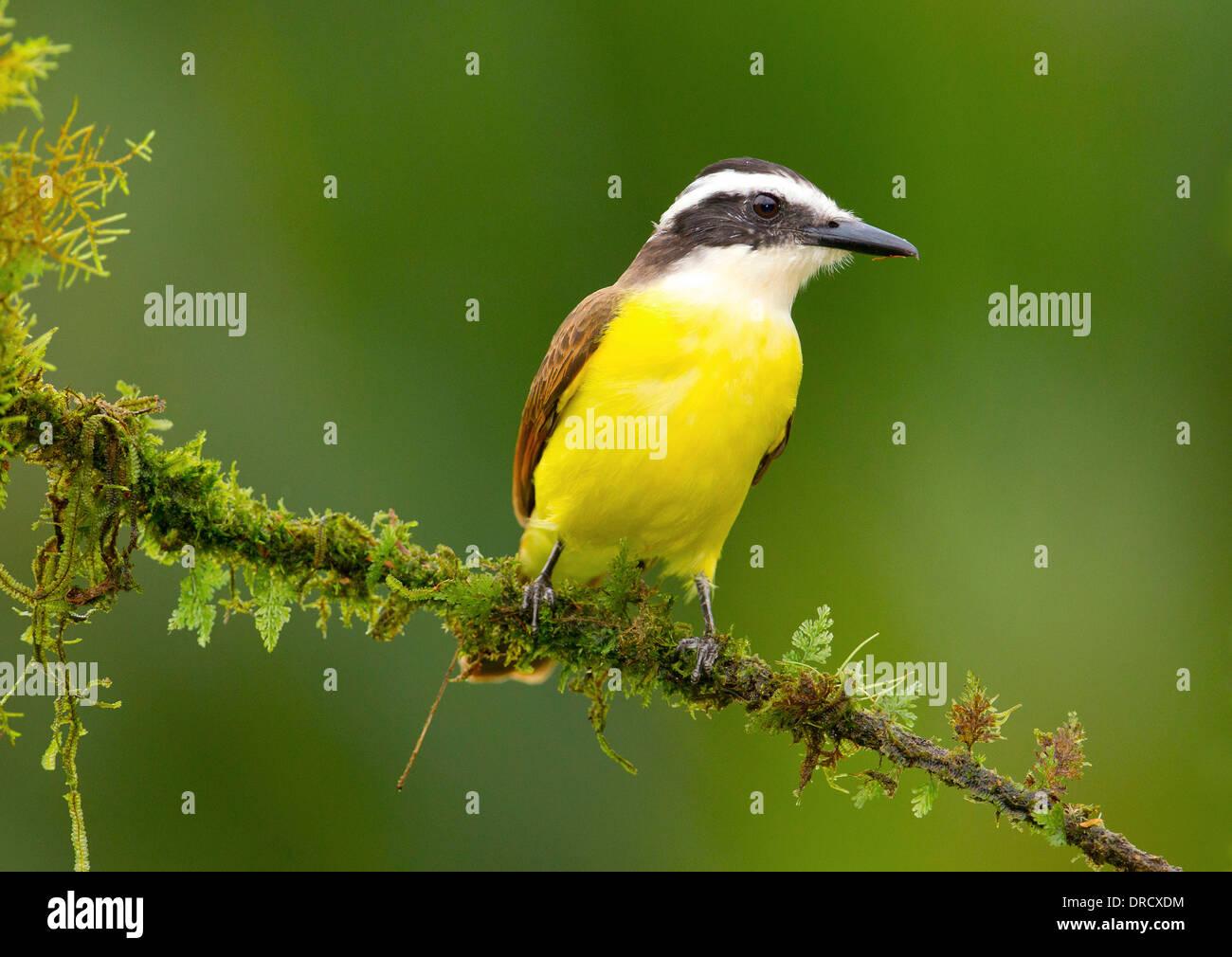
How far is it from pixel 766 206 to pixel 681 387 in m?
0.73

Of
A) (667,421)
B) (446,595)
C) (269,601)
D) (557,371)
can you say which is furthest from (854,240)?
(269,601)

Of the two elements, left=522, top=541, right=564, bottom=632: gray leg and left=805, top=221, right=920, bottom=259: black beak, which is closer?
left=522, top=541, right=564, bottom=632: gray leg

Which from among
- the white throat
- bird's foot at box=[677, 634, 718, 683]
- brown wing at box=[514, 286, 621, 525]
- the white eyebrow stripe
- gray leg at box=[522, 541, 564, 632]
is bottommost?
bird's foot at box=[677, 634, 718, 683]

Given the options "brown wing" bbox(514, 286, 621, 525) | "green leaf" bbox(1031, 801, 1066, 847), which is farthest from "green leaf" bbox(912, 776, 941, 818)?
"brown wing" bbox(514, 286, 621, 525)

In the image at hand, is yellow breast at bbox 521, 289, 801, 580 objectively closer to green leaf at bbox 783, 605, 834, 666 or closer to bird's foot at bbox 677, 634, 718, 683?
bird's foot at bbox 677, 634, 718, 683

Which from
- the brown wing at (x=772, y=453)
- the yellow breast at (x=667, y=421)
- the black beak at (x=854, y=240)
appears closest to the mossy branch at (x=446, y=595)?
the yellow breast at (x=667, y=421)

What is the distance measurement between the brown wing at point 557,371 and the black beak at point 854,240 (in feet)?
2.16

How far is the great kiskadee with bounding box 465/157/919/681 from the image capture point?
3678 mm

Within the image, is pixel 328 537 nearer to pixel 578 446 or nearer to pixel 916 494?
pixel 578 446

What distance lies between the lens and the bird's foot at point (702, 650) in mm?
3416

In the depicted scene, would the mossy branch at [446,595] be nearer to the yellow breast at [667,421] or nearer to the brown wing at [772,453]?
the yellow breast at [667,421]

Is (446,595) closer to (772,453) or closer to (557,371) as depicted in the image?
(557,371)

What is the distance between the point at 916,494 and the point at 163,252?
4.13m

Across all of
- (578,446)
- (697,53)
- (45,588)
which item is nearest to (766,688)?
(578,446)
